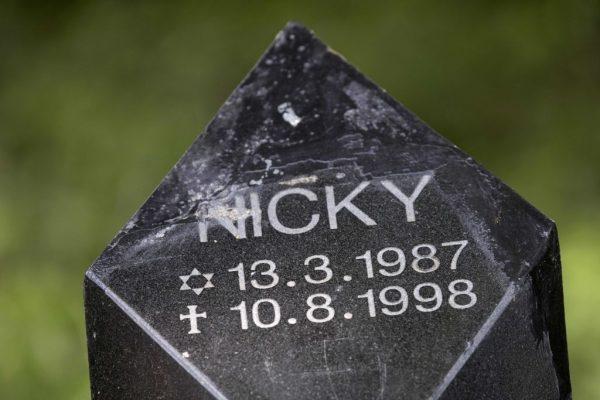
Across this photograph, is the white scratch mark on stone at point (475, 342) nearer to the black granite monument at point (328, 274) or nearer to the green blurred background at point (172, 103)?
the black granite monument at point (328, 274)

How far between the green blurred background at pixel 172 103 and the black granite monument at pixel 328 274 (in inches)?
31.8

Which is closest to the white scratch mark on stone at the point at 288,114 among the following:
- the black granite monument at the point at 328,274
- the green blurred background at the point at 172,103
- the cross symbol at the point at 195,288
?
the black granite monument at the point at 328,274

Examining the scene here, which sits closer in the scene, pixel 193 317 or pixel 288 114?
pixel 193 317

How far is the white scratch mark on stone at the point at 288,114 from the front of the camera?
1.30m

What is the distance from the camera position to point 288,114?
1.31 meters

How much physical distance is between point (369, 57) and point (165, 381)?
115cm

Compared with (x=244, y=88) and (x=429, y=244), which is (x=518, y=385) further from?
(x=244, y=88)

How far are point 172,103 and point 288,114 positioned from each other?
91cm

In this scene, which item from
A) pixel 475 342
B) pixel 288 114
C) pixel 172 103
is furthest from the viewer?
pixel 172 103

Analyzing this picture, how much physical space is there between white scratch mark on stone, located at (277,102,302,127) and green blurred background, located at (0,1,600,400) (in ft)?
2.73

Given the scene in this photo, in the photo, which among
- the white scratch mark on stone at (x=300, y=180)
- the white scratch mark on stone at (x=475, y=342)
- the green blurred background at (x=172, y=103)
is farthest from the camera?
the green blurred background at (x=172, y=103)

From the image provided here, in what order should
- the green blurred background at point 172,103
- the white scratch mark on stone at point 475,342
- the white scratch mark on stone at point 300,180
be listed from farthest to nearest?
the green blurred background at point 172,103
the white scratch mark on stone at point 300,180
the white scratch mark on stone at point 475,342

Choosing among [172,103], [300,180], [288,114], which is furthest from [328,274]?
[172,103]

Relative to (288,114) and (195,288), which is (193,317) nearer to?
(195,288)
